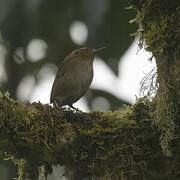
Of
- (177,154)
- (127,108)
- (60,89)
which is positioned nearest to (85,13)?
(60,89)

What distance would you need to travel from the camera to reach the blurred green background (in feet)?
23.3

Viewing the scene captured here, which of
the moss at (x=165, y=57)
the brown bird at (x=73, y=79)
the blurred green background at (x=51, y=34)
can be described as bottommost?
the moss at (x=165, y=57)

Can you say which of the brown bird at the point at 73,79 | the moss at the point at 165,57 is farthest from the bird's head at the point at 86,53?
the moss at the point at 165,57

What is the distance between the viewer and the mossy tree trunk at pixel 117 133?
4.30 metres

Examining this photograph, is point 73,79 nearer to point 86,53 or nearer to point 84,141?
point 86,53

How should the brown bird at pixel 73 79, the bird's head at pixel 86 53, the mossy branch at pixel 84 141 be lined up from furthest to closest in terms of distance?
the bird's head at pixel 86 53, the brown bird at pixel 73 79, the mossy branch at pixel 84 141

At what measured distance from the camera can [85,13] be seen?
6.86 meters

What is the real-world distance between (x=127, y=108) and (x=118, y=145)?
0.38 meters

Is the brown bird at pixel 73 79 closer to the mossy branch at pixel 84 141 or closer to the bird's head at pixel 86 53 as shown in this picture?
the bird's head at pixel 86 53

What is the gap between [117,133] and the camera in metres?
4.44

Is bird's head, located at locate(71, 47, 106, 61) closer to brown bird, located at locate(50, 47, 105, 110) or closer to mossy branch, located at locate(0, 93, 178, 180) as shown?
brown bird, located at locate(50, 47, 105, 110)

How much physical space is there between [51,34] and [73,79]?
11.9ft

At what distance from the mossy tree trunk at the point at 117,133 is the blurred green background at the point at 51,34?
222 cm

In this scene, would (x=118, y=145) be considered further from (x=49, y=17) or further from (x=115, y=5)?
(x=49, y=17)
